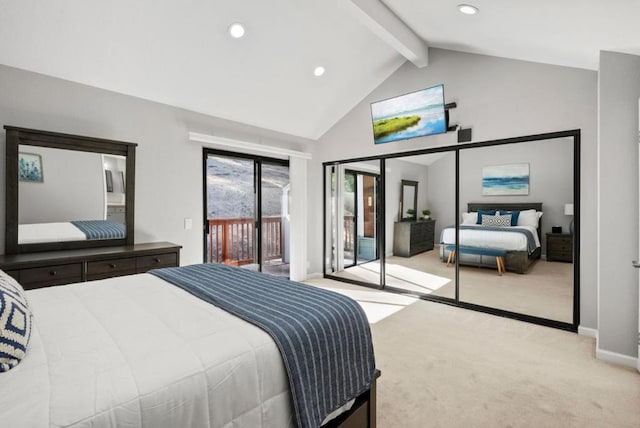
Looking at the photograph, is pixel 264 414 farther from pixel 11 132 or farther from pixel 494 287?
pixel 494 287

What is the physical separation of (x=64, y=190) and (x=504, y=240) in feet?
15.0

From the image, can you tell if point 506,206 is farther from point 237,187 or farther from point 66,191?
point 66,191

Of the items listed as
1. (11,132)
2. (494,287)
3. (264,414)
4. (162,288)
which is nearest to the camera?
(264,414)

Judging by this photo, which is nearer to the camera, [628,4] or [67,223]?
[628,4]

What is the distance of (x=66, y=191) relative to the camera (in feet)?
9.49

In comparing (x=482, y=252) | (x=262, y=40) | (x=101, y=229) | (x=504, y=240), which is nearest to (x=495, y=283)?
(x=482, y=252)

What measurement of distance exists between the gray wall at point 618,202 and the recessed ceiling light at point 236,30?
306 centimetres

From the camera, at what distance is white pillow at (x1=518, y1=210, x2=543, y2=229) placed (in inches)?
134

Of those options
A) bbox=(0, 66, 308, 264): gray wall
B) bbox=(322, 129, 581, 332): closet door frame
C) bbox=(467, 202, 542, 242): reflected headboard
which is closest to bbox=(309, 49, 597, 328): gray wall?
bbox=(322, 129, 581, 332): closet door frame

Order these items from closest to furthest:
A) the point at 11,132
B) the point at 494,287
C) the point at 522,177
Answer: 1. the point at 11,132
2. the point at 522,177
3. the point at 494,287

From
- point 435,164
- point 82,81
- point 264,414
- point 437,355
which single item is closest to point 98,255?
point 82,81

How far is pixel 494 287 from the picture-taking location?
373cm

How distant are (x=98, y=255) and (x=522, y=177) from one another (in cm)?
420

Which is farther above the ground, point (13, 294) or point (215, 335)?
A: point (13, 294)
